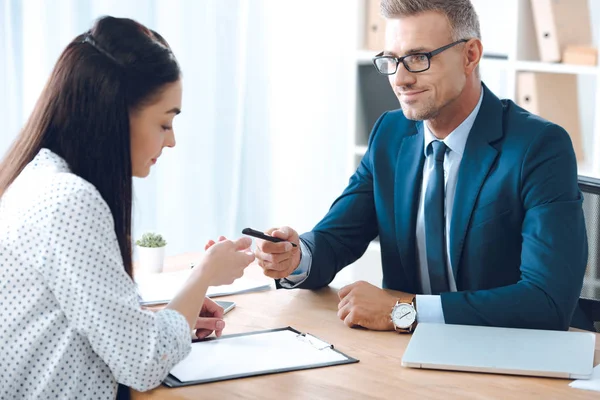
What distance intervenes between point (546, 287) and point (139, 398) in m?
0.82

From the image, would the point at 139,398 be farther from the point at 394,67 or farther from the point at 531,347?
the point at 394,67

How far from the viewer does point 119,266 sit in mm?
1300

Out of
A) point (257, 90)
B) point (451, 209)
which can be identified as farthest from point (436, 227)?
point (257, 90)

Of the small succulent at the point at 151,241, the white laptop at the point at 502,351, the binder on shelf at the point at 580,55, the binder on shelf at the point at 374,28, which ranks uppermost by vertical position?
the binder on shelf at the point at 374,28

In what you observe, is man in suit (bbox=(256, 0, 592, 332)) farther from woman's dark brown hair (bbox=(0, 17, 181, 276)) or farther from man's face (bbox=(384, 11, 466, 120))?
woman's dark brown hair (bbox=(0, 17, 181, 276))

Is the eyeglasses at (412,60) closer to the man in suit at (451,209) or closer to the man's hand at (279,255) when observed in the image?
the man in suit at (451,209)

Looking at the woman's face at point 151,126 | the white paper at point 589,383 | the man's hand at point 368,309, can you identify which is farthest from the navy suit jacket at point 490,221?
the woman's face at point 151,126

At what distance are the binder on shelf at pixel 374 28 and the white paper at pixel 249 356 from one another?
78.3 inches

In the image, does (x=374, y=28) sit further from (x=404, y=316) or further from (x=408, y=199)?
(x=404, y=316)

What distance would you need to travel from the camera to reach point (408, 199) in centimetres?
200

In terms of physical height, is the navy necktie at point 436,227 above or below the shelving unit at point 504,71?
below

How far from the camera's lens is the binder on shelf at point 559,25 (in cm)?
298

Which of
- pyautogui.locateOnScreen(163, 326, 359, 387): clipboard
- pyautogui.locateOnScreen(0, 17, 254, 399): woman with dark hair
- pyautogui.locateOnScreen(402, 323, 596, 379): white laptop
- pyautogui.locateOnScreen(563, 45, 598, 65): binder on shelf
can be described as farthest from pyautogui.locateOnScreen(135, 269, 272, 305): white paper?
pyautogui.locateOnScreen(563, 45, 598, 65): binder on shelf

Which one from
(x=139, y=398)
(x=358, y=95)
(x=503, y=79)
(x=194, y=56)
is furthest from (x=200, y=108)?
(x=139, y=398)
